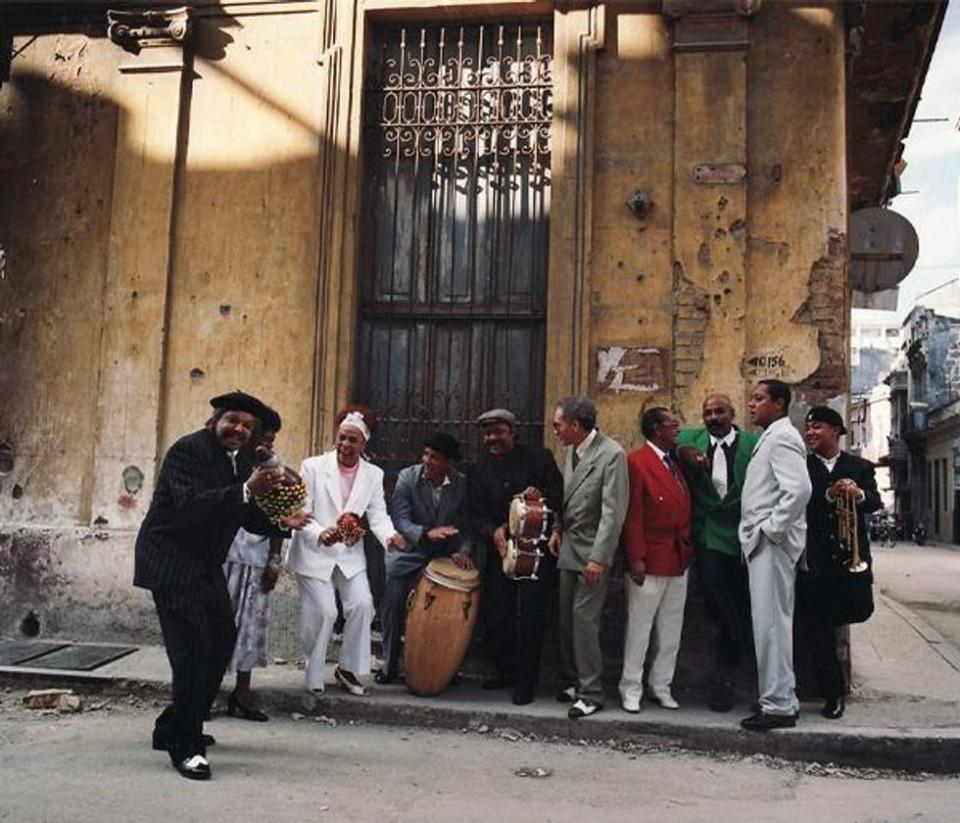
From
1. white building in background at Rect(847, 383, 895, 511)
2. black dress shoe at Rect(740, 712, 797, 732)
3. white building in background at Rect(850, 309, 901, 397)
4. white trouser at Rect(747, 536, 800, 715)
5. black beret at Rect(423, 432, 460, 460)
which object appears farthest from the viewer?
white building in background at Rect(850, 309, 901, 397)

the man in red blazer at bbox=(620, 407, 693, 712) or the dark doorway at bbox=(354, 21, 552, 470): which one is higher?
the dark doorway at bbox=(354, 21, 552, 470)

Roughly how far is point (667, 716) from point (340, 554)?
2093 millimetres

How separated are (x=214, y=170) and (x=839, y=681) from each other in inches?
220

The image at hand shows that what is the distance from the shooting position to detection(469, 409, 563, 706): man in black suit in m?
5.86

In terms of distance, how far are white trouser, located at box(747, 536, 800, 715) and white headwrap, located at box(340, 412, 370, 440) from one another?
7.81 ft

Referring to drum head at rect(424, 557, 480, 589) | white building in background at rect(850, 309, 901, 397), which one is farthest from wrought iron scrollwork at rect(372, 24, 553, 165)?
white building in background at rect(850, 309, 901, 397)

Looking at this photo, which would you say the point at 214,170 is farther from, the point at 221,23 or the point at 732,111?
the point at 732,111

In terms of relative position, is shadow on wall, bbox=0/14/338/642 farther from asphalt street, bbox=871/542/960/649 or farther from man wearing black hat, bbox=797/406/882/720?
asphalt street, bbox=871/542/960/649

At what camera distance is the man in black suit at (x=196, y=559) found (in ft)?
14.6

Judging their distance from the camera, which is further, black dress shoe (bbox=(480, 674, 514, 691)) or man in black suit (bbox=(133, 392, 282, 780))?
black dress shoe (bbox=(480, 674, 514, 691))

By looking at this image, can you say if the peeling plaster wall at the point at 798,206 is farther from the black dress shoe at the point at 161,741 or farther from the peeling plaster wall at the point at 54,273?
the peeling plaster wall at the point at 54,273

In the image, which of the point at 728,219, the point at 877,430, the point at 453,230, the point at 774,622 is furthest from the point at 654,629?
the point at 877,430

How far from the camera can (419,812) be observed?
4.07 m

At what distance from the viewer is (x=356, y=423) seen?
5.87 m
